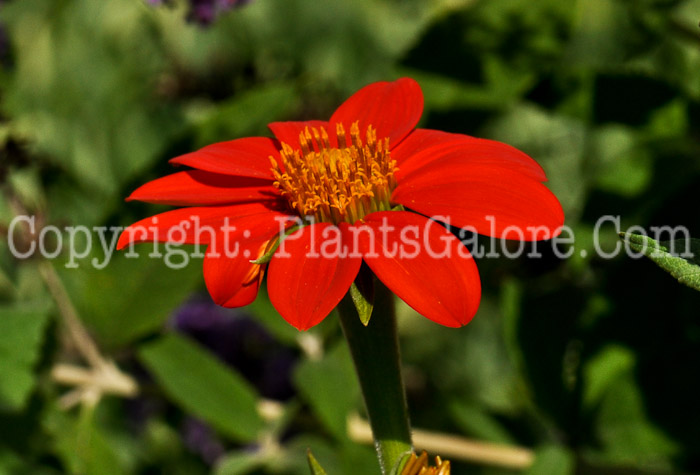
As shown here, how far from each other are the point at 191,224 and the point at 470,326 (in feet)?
3.52

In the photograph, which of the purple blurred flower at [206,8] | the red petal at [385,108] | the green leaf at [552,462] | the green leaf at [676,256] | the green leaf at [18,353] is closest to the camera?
the green leaf at [676,256]

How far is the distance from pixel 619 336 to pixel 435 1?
33.2 inches

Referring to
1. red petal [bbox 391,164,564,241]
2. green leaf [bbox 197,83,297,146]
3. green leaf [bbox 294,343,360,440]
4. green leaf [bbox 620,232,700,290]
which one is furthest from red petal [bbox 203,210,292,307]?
green leaf [bbox 197,83,297,146]

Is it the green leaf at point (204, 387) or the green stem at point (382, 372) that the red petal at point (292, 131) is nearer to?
the green stem at point (382, 372)

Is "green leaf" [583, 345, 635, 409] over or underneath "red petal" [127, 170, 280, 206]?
underneath

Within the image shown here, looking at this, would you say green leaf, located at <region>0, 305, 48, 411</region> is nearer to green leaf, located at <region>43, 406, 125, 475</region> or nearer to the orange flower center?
green leaf, located at <region>43, 406, 125, 475</region>

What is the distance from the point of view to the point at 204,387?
1.06 meters

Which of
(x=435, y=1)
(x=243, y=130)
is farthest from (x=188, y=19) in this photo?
(x=435, y=1)

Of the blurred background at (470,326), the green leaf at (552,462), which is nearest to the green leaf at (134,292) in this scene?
the blurred background at (470,326)

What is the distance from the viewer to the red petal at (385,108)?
68 centimetres

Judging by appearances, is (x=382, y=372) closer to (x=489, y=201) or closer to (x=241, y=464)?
(x=489, y=201)

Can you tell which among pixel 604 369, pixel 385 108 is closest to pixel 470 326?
pixel 604 369

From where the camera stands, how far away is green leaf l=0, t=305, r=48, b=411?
103 cm

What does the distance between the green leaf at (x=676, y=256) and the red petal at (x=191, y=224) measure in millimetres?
269
